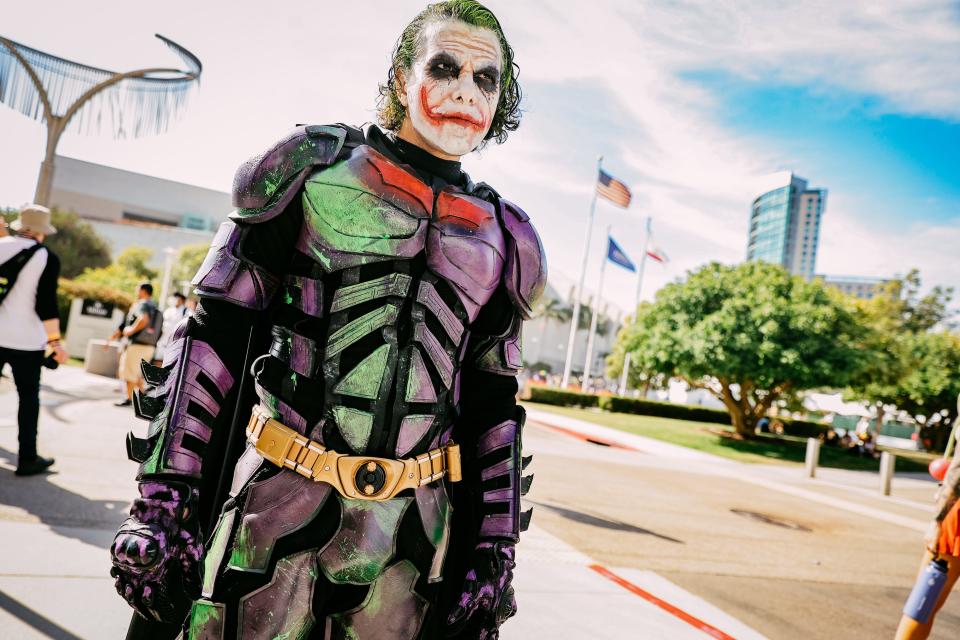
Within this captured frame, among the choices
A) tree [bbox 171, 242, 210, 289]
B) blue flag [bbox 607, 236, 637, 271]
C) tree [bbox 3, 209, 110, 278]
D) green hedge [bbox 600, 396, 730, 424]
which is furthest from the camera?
tree [bbox 171, 242, 210, 289]

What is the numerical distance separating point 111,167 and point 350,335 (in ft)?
289

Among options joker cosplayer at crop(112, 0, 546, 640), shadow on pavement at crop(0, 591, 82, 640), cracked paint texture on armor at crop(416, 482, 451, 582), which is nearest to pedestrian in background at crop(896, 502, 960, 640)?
joker cosplayer at crop(112, 0, 546, 640)

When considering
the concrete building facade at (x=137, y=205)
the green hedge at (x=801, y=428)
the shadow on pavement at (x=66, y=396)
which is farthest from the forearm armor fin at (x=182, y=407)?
the concrete building facade at (x=137, y=205)

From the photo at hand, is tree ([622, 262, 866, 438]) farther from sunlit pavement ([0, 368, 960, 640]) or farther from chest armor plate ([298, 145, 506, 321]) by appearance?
chest armor plate ([298, 145, 506, 321])

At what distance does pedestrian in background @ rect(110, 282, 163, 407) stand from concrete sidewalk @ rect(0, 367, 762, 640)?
8.01ft

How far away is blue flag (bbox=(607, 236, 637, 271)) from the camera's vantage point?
1127 inches

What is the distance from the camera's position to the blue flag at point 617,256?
28625 millimetres

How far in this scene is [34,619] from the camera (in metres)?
2.59

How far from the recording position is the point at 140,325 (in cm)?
852

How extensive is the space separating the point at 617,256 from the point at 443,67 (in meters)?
28.0

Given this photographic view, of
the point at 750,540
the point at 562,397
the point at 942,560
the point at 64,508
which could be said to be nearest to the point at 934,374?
the point at 562,397

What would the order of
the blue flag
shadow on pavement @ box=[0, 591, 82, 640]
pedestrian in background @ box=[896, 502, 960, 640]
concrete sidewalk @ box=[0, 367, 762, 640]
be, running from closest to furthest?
1. shadow on pavement @ box=[0, 591, 82, 640]
2. concrete sidewalk @ box=[0, 367, 762, 640]
3. pedestrian in background @ box=[896, 502, 960, 640]
4. the blue flag

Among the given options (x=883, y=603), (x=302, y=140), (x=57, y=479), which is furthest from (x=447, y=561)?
(x=883, y=603)

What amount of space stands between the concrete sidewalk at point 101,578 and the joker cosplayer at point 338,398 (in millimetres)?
1704
